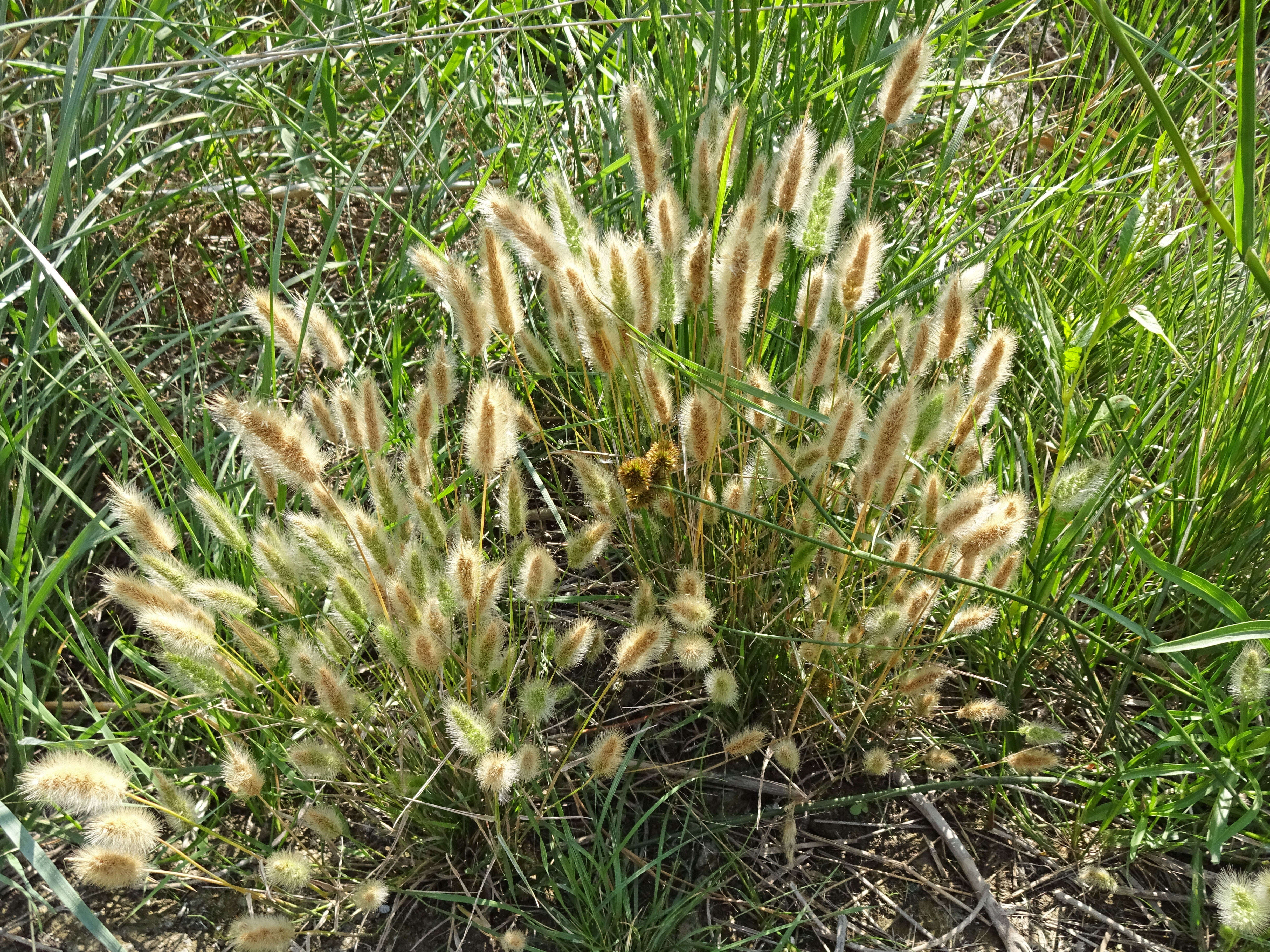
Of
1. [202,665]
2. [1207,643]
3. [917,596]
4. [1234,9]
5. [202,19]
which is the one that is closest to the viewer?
[1207,643]

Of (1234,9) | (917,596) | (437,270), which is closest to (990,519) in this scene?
(917,596)

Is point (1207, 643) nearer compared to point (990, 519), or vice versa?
point (1207, 643)

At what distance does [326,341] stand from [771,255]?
713 mm

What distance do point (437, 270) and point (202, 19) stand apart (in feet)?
4.78

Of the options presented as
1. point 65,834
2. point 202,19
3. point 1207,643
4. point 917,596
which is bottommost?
point 65,834

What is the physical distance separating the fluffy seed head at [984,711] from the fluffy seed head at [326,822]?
39.4 inches

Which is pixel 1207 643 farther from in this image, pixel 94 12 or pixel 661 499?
pixel 94 12

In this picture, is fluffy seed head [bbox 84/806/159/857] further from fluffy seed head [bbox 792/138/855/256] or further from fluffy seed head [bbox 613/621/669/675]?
fluffy seed head [bbox 792/138/855/256]

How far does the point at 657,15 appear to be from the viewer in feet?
6.36

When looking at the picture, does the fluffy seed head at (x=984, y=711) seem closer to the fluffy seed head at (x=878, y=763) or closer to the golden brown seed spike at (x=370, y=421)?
the fluffy seed head at (x=878, y=763)

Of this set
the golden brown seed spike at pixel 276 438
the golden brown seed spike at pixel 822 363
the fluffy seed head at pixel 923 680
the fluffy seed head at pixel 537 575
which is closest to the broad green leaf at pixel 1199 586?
the fluffy seed head at pixel 923 680

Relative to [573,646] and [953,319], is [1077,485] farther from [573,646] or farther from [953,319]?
[573,646]

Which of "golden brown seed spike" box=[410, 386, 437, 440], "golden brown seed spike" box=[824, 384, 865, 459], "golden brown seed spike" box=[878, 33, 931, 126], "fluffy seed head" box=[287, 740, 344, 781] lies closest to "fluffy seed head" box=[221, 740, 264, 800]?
"fluffy seed head" box=[287, 740, 344, 781]

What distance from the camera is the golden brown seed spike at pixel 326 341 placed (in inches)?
63.2
